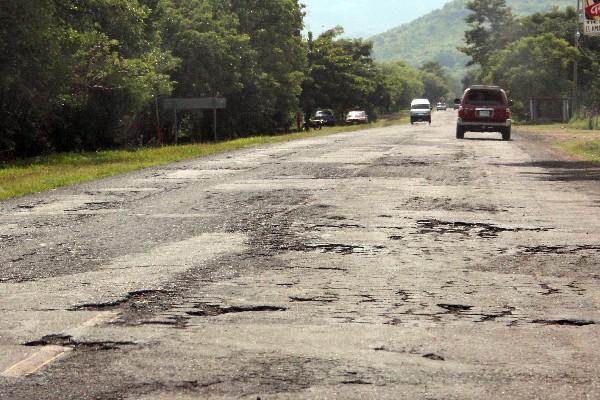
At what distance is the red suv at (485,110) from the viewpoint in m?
38.1

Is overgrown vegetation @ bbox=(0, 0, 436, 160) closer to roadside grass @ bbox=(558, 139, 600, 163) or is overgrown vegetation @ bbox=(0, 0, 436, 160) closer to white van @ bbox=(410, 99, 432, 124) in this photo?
white van @ bbox=(410, 99, 432, 124)

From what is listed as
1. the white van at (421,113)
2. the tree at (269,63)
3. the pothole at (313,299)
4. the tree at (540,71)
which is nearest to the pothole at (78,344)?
the pothole at (313,299)

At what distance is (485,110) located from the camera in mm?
38125

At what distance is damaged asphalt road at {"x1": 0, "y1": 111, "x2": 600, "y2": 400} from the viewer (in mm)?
5328

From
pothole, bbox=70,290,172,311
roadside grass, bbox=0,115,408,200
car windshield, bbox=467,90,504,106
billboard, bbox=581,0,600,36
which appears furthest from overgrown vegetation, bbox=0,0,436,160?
pothole, bbox=70,290,172,311

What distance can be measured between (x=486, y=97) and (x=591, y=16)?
28.9ft

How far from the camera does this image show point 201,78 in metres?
53.9

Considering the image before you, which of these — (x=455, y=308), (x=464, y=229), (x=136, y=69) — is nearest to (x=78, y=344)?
(x=455, y=308)

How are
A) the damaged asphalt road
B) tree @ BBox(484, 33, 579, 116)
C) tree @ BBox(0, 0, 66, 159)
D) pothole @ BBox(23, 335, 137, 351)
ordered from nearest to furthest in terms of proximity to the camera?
the damaged asphalt road, pothole @ BBox(23, 335, 137, 351), tree @ BBox(0, 0, 66, 159), tree @ BBox(484, 33, 579, 116)

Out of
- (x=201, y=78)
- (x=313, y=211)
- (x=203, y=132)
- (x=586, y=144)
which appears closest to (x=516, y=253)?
(x=313, y=211)

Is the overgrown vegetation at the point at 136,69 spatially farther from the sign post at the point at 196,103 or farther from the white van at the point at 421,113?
the white van at the point at 421,113

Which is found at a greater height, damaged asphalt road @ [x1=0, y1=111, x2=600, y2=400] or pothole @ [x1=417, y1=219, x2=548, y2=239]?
damaged asphalt road @ [x1=0, y1=111, x2=600, y2=400]

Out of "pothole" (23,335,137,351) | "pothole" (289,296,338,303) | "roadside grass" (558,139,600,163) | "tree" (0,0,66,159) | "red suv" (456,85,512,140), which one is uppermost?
"tree" (0,0,66,159)

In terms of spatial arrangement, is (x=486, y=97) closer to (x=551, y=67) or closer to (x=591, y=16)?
(x=591, y=16)
